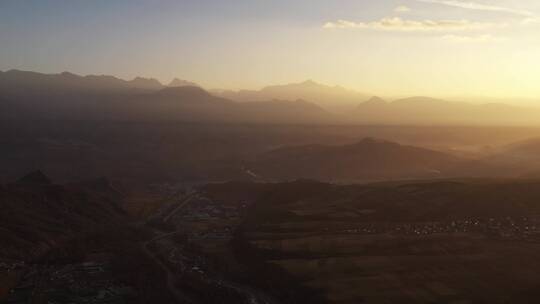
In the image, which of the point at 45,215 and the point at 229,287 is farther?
A: the point at 45,215

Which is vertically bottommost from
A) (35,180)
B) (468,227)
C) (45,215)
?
(45,215)

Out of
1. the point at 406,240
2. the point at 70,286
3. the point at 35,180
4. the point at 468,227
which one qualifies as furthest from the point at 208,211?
the point at 70,286

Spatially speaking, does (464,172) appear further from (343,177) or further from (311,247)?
(311,247)

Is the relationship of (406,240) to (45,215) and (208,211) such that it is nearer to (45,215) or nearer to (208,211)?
(208,211)

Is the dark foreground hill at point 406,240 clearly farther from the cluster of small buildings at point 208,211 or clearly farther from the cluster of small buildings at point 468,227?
the cluster of small buildings at point 208,211

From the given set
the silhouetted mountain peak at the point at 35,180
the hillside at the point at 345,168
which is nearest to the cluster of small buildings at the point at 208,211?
the silhouetted mountain peak at the point at 35,180

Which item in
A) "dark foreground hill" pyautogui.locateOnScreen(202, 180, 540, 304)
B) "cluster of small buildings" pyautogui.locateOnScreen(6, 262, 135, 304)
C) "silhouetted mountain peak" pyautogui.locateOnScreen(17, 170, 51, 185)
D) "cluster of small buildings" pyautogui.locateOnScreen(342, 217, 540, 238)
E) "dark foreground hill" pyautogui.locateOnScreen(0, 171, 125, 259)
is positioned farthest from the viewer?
"silhouetted mountain peak" pyautogui.locateOnScreen(17, 170, 51, 185)

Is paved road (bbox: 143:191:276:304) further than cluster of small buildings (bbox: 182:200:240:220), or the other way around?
cluster of small buildings (bbox: 182:200:240:220)

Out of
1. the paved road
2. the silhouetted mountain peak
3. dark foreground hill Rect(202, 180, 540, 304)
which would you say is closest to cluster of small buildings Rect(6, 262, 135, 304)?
the paved road

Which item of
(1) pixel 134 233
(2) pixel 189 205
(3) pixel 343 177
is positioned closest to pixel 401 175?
(3) pixel 343 177

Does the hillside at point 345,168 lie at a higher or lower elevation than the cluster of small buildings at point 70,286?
lower

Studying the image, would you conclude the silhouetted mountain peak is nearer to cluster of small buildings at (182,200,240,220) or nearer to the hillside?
cluster of small buildings at (182,200,240,220)
